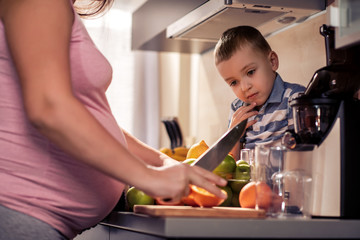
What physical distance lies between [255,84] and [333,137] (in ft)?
2.17

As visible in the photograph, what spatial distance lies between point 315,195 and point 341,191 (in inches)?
2.2

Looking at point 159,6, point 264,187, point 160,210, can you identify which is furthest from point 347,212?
point 159,6

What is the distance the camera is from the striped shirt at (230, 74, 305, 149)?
1612mm

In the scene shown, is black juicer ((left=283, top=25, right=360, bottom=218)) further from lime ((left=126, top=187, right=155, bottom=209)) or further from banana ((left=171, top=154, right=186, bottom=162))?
banana ((left=171, top=154, right=186, bottom=162))

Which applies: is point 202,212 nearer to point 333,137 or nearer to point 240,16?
point 333,137

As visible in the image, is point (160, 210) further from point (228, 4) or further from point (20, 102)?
point (228, 4)

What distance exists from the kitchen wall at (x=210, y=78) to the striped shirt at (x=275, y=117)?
20 centimetres

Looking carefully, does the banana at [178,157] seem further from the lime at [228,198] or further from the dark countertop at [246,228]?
the dark countertop at [246,228]

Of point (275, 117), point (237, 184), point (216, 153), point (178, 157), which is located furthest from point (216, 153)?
point (178, 157)

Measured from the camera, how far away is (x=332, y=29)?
127cm

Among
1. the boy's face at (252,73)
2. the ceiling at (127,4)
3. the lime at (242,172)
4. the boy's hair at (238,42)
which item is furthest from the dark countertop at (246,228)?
the ceiling at (127,4)

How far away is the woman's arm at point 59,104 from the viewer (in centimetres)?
79

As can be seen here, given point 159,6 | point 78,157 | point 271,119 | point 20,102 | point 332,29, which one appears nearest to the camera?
point 78,157

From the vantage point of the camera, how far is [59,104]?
79 centimetres
